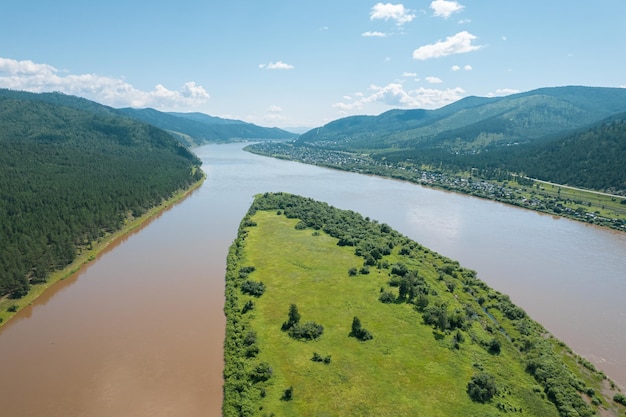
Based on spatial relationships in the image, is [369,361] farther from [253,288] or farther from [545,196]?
[545,196]

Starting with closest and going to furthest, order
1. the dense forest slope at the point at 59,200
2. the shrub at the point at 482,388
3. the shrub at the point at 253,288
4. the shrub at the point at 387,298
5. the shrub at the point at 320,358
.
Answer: the shrub at the point at 482,388 < the shrub at the point at 320,358 < the shrub at the point at 387,298 < the shrub at the point at 253,288 < the dense forest slope at the point at 59,200

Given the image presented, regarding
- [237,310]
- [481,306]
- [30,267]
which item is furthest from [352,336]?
[30,267]

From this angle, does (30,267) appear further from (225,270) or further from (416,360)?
(416,360)

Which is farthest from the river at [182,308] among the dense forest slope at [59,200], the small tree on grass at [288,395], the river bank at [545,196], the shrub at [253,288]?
the river bank at [545,196]

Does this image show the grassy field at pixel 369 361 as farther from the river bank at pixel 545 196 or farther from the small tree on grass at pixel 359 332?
the river bank at pixel 545 196

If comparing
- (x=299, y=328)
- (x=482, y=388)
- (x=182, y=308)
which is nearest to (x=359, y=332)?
(x=299, y=328)

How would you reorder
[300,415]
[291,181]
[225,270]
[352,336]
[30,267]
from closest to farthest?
[300,415] < [352,336] < [30,267] < [225,270] < [291,181]

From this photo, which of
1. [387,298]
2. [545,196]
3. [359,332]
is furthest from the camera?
[545,196]
